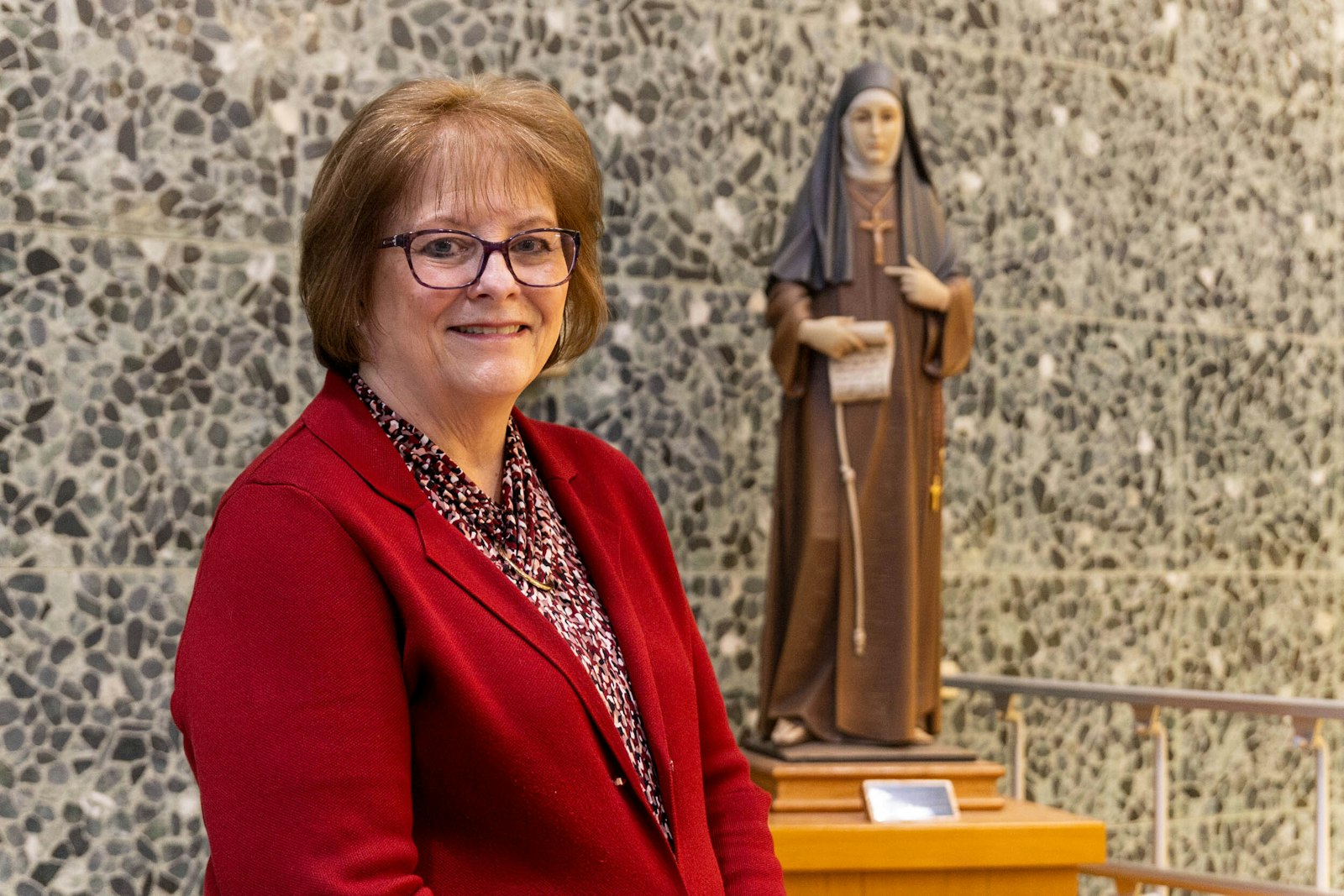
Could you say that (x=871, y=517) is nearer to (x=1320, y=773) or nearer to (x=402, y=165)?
(x=1320, y=773)

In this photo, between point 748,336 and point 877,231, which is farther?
point 748,336

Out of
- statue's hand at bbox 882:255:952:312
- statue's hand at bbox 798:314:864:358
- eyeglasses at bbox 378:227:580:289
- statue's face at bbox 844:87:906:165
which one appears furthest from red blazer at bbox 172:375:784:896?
statue's face at bbox 844:87:906:165

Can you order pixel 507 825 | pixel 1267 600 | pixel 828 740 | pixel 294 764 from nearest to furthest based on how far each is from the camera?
1. pixel 294 764
2. pixel 507 825
3. pixel 828 740
4. pixel 1267 600

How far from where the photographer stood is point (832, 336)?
3.38 m

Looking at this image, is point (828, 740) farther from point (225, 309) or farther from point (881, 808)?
point (225, 309)

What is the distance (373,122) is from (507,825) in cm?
74

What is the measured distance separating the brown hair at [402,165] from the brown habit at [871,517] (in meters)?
1.86

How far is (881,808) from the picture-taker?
10.7 feet

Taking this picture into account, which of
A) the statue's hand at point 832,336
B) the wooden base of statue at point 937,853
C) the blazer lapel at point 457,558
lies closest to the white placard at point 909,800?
the wooden base of statue at point 937,853

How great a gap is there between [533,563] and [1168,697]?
254 centimetres

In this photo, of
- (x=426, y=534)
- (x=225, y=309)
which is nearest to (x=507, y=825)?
(x=426, y=534)

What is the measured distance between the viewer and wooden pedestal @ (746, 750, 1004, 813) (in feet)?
10.9

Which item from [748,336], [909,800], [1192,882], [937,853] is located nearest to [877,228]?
[748,336]

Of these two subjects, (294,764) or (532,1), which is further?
(532,1)
